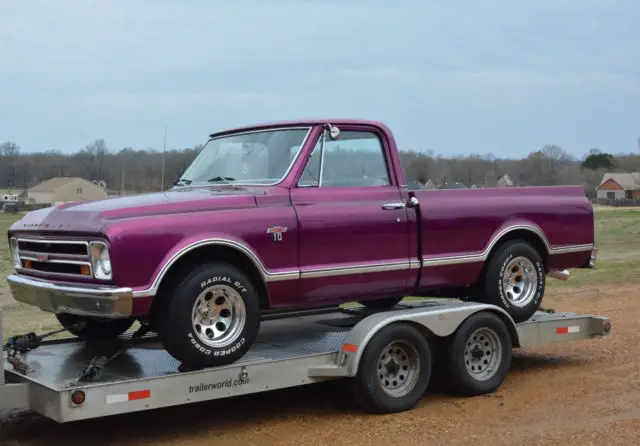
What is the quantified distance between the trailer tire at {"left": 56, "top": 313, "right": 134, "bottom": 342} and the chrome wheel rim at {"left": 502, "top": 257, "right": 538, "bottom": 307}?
11.5 ft

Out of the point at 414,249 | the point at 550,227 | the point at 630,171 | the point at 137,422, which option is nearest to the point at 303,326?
the point at 414,249

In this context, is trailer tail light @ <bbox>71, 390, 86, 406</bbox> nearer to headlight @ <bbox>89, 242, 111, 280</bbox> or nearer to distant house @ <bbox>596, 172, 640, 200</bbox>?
headlight @ <bbox>89, 242, 111, 280</bbox>

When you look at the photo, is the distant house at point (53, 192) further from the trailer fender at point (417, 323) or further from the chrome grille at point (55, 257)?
the trailer fender at point (417, 323)

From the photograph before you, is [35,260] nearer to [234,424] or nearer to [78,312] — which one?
[78,312]

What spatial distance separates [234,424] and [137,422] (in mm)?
782

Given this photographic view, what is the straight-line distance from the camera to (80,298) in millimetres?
5953

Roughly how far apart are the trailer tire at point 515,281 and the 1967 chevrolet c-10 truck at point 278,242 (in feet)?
0.04

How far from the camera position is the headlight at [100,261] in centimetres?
585

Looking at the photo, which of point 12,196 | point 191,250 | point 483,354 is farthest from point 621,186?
point 191,250

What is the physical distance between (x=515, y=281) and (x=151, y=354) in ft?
11.7

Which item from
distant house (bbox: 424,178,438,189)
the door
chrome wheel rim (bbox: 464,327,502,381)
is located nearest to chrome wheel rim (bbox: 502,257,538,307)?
chrome wheel rim (bbox: 464,327,502,381)

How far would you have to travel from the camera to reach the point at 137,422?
22.4ft

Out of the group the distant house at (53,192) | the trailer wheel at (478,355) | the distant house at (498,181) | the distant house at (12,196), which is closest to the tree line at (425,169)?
the distant house at (498,181)

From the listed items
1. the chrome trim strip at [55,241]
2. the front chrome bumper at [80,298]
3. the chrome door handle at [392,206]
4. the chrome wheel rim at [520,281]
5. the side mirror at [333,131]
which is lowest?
the chrome wheel rim at [520,281]
